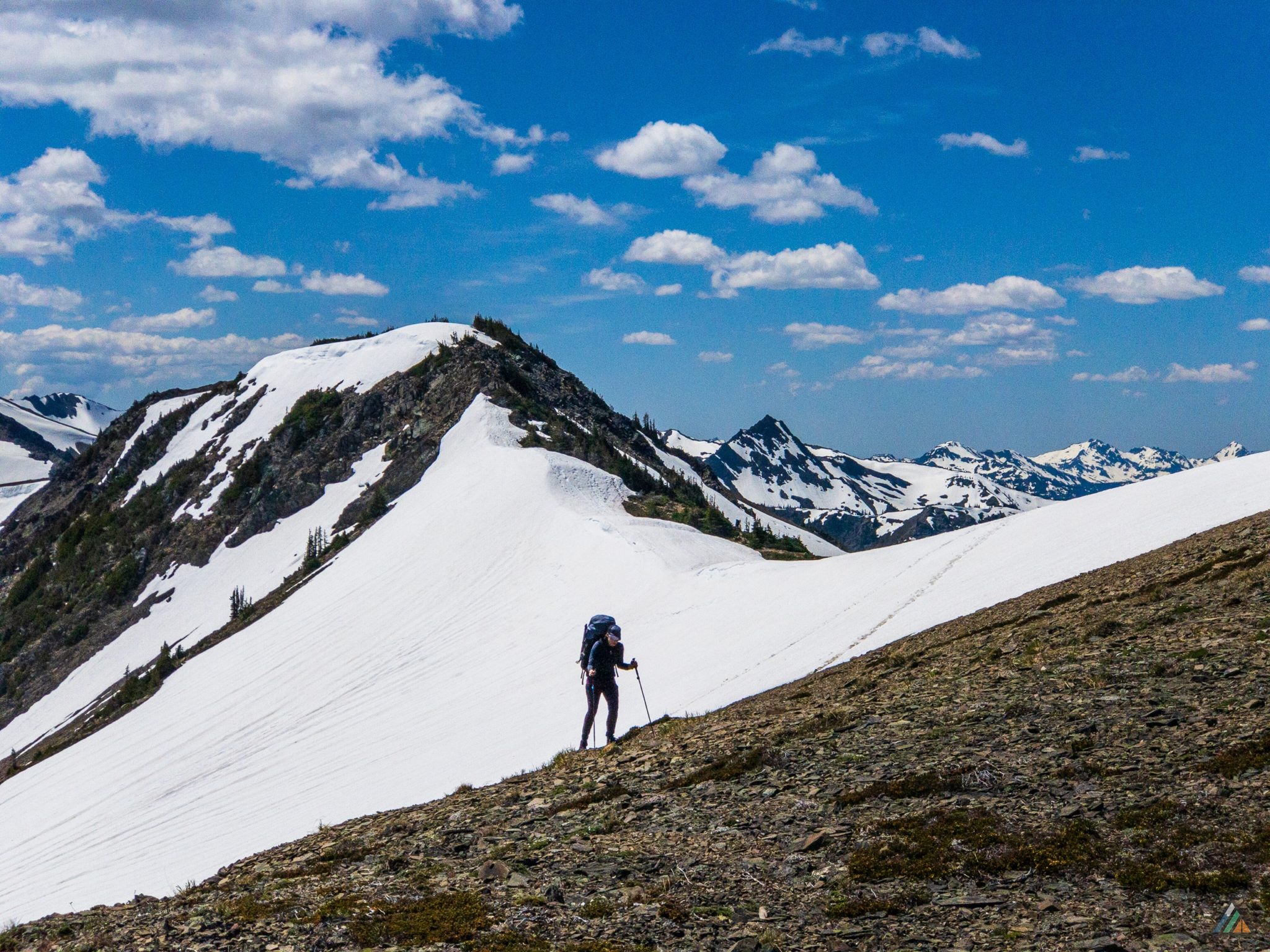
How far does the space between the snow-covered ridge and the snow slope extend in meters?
36.1

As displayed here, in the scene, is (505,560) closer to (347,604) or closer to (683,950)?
(347,604)

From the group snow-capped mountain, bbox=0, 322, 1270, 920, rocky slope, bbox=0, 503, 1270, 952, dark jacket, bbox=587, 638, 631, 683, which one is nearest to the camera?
rocky slope, bbox=0, 503, 1270, 952

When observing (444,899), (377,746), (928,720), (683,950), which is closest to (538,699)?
(377,746)

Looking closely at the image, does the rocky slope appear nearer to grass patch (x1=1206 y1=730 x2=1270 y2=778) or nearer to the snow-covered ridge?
grass patch (x1=1206 y1=730 x2=1270 y2=778)

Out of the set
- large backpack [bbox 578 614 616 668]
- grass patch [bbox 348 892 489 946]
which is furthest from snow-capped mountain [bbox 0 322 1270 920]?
grass patch [bbox 348 892 489 946]

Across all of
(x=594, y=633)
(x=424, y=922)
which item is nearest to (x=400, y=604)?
(x=594, y=633)

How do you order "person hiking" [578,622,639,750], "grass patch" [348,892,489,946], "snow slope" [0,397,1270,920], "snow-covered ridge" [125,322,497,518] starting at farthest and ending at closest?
"snow-covered ridge" [125,322,497,518]
"snow slope" [0,397,1270,920]
"person hiking" [578,622,639,750]
"grass patch" [348,892,489,946]

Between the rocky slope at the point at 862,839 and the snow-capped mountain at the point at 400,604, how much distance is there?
10.8 meters

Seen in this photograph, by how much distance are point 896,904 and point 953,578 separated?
26998 mm

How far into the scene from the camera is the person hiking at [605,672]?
20344mm

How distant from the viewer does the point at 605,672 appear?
2050cm

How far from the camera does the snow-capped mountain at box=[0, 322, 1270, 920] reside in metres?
30.1

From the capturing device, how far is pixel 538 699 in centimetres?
3266

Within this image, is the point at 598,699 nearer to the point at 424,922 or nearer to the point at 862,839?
A: the point at 862,839
